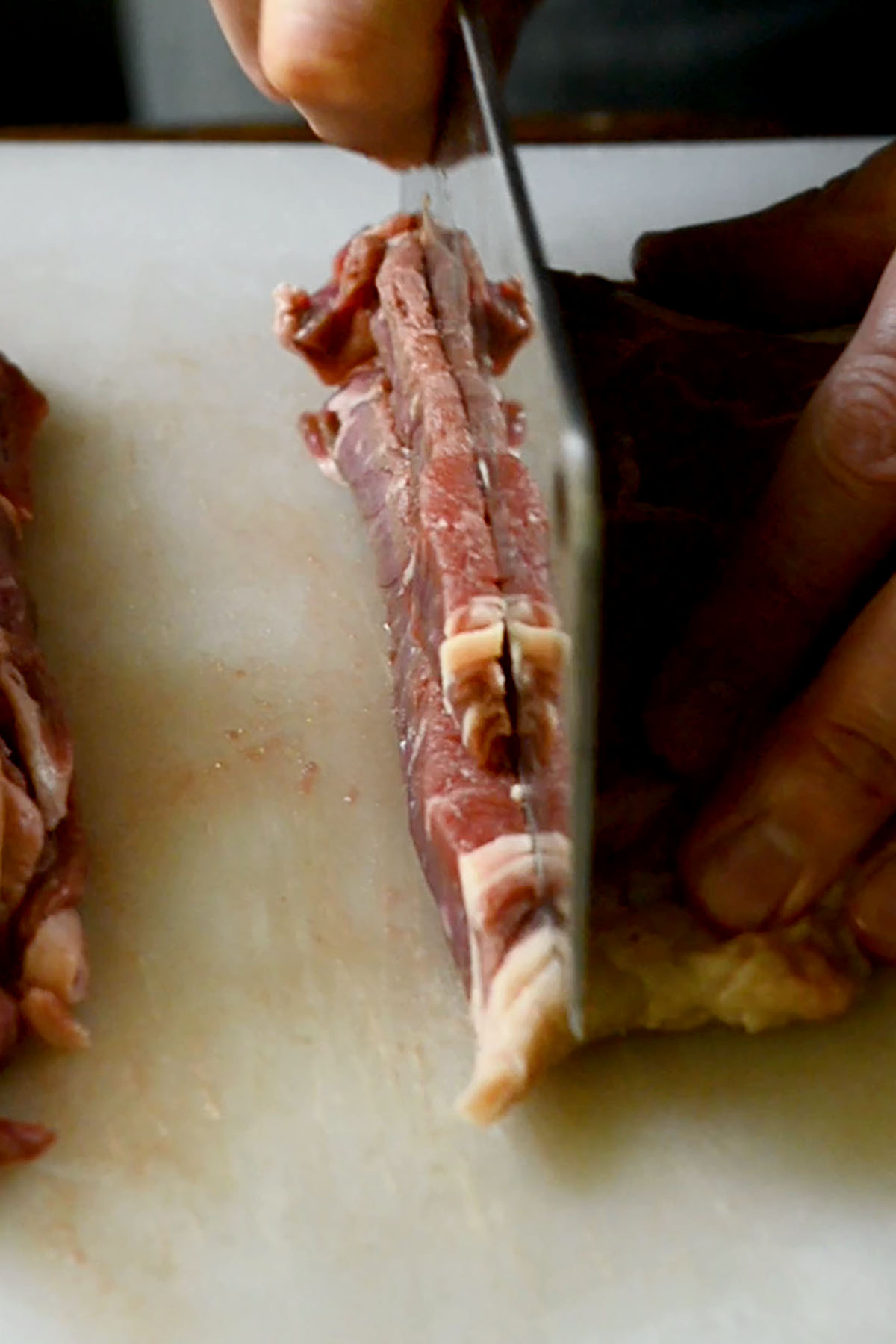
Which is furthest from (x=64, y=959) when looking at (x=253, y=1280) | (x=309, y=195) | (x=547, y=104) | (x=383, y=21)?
(x=547, y=104)

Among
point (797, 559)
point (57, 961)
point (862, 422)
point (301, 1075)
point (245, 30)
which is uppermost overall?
point (245, 30)

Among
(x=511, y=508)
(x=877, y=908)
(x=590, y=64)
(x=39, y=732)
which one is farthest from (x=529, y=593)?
(x=590, y=64)

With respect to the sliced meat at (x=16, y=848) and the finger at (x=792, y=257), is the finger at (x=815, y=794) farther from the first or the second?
the finger at (x=792, y=257)

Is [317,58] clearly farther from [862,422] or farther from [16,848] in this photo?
[16,848]

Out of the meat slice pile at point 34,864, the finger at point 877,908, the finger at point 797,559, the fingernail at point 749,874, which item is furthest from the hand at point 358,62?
the finger at point 877,908

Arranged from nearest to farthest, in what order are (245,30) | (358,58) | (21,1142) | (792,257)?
(21,1142), (358,58), (245,30), (792,257)

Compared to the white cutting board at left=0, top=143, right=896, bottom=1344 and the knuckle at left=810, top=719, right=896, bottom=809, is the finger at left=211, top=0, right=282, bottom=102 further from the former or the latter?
the knuckle at left=810, top=719, right=896, bottom=809
